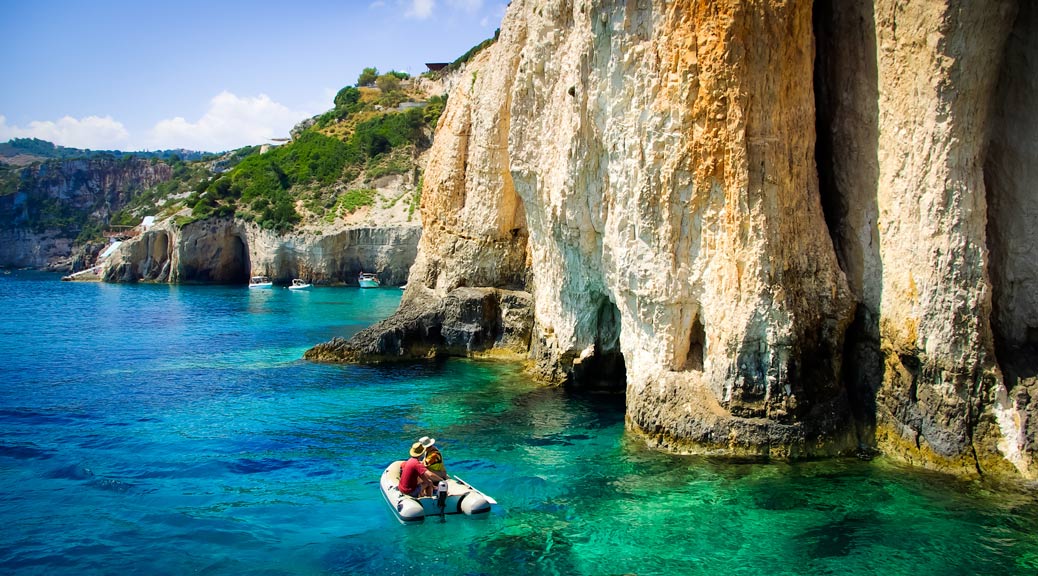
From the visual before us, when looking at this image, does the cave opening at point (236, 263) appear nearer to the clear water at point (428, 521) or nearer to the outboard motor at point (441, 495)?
the clear water at point (428, 521)

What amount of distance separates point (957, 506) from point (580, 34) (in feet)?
42.7

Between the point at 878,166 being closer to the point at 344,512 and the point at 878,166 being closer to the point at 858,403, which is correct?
the point at 858,403

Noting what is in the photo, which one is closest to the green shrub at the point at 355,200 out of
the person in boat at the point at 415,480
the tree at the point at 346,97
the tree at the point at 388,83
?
the tree at the point at 346,97

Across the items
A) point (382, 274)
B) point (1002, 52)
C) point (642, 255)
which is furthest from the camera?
point (382, 274)

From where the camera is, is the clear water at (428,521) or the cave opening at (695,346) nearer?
the clear water at (428,521)

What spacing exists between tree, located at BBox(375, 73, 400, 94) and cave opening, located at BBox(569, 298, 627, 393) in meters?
89.4

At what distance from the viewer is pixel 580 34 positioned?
1934 centimetres

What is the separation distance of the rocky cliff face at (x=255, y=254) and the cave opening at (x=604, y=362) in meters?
46.6

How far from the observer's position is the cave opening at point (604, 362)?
23078 mm

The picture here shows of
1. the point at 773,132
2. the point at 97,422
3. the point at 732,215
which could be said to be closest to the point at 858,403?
the point at 732,215

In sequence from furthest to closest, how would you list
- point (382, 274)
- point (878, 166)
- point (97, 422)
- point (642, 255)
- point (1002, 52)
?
point (382, 274) → point (97, 422) → point (642, 255) → point (878, 166) → point (1002, 52)

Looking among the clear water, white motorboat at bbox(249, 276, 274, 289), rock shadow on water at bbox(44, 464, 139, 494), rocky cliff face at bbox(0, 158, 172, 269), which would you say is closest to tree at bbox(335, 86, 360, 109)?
white motorboat at bbox(249, 276, 274, 289)

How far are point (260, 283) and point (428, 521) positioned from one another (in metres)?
60.0

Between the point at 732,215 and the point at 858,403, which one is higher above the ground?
the point at 732,215
